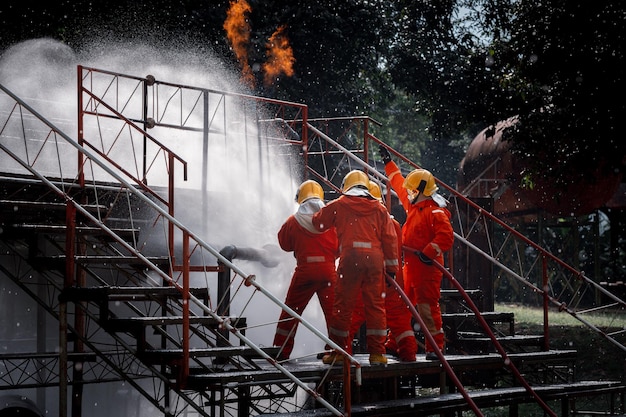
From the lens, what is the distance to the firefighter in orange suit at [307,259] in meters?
9.98

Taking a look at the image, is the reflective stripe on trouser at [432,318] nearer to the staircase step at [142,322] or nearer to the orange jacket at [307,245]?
the orange jacket at [307,245]

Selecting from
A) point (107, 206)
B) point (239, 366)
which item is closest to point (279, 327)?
point (239, 366)

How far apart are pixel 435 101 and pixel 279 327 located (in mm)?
18785

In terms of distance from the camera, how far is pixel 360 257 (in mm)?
9438

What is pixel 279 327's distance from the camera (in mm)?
9852

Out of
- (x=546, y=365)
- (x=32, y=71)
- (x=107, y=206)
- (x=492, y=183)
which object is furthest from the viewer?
(x=492, y=183)

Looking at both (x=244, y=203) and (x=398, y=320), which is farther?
(x=244, y=203)

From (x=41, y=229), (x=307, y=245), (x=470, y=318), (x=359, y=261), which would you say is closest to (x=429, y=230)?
(x=359, y=261)

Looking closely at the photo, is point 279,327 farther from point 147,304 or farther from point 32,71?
point 32,71

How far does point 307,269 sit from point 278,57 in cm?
1448

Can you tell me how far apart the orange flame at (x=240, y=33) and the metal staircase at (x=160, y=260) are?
369 cm

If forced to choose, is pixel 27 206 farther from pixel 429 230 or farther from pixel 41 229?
pixel 429 230

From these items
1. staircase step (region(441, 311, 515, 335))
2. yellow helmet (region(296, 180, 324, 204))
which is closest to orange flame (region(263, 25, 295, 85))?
staircase step (region(441, 311, 515, 335))

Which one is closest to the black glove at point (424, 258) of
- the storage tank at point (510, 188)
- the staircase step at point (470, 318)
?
the staircase step at point (470, 318)
